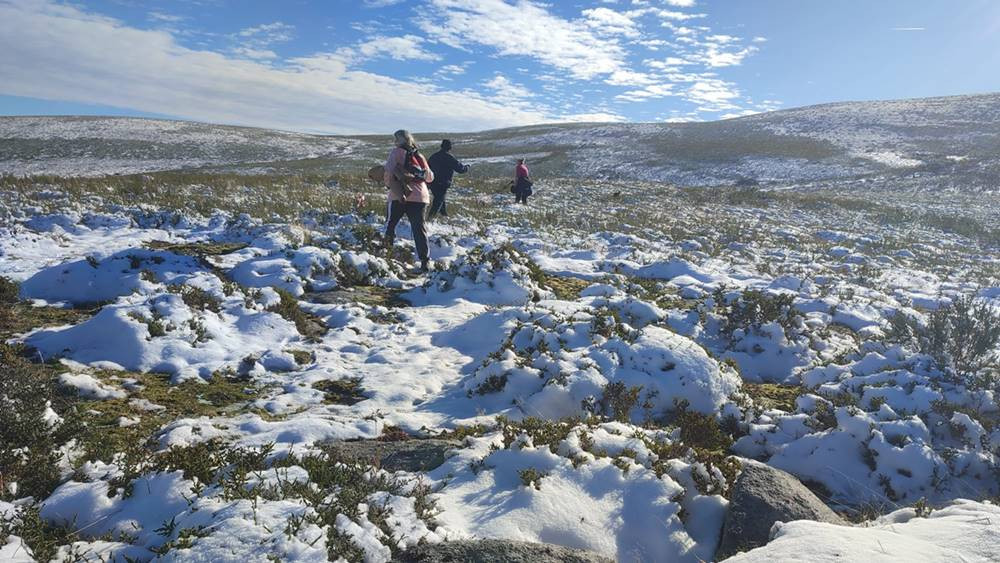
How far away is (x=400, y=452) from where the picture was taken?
4129 mm

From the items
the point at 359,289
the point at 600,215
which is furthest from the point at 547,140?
the point at 359,289

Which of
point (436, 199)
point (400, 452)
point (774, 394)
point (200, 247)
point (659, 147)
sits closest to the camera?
point (400, 452)

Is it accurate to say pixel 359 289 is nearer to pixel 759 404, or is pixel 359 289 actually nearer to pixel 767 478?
pixel 759 404

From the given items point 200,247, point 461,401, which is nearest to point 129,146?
point 200,247

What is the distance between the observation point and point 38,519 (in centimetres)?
286

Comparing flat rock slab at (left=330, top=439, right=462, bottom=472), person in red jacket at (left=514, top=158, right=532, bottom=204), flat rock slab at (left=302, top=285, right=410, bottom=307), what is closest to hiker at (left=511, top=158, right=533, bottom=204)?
person in red jacket at (left=514, top=158, right=532, bottom=204)

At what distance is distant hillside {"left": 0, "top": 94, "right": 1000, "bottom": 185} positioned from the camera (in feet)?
153

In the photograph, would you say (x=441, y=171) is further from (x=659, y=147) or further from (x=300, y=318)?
(x=659, y=147)

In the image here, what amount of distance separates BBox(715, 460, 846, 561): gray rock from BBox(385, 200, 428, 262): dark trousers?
24.8ft

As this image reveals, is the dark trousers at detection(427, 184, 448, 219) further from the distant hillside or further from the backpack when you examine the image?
the distant hillside

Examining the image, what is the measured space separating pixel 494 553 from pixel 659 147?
218 ft

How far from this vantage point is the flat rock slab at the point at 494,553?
2811 millimetres

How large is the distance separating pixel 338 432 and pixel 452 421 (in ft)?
3.68

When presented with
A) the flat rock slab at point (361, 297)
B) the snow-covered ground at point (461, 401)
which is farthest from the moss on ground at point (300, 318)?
the flat rock slab at point (361, 297)
